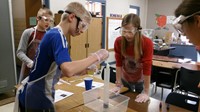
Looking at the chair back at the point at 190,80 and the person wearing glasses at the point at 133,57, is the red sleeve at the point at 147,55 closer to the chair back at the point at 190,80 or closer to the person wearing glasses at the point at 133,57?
the person wearing glasses at the point at 133,57

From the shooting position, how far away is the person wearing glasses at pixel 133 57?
1588 millimetres

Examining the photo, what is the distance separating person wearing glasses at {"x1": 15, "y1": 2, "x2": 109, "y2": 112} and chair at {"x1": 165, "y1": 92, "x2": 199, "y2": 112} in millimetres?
930

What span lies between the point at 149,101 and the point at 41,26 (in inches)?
60.8

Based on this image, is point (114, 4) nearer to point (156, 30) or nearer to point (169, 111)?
point (156, 30)

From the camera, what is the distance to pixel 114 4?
6.17 meters

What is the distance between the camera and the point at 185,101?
163cm

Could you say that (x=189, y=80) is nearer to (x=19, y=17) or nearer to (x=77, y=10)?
(x=77, y=10)

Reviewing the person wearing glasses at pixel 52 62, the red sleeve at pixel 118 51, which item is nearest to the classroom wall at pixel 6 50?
the person wearing glasses at pixel 52 62

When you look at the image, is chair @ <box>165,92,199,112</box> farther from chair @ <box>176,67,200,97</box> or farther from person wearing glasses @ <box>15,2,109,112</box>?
chair @ <box>176,67,200,97</box>

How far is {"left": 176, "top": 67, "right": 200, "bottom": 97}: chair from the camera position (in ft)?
8.64

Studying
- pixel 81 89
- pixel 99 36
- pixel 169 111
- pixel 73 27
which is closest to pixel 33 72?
pixel 73 27

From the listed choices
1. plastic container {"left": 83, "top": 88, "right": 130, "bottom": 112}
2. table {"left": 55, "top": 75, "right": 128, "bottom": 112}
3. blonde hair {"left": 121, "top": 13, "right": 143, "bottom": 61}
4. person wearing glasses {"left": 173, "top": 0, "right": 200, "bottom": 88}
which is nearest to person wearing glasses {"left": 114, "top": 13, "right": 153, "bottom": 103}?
blonde hair {"left": 121, "top": 13, "right": 143, "bottom": 61}

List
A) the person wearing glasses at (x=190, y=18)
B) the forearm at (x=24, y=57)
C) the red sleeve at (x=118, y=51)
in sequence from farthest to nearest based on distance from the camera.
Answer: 1. the forearm at (x=24, y=57)
2. the red sleeve at (x=118, y=51)
3. the person wearing glasses at (x=190, y=18)

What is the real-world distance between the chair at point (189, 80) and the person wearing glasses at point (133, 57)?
1229 millimetres
